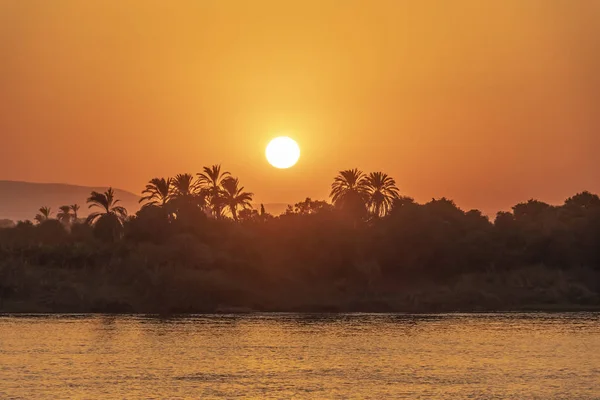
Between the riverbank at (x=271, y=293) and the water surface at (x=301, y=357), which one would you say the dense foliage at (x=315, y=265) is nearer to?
the riverbank at (x=271, y=293)

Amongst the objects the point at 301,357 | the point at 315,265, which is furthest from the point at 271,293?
the point at 301,357

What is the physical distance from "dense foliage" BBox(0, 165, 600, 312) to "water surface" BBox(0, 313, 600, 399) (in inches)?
451

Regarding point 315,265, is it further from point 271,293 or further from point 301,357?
point 301,357

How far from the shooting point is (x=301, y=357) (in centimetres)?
9056

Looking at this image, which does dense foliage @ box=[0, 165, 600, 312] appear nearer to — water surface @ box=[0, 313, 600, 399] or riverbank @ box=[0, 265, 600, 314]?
riverbank @ box=[0, 265, 600, 314]

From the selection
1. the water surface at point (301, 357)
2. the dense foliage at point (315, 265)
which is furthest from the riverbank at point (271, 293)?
the water surface at point (301, 357)

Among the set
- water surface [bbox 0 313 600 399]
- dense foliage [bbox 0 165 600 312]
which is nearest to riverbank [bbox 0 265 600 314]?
dense foliage [bbox 0 165 600 312]

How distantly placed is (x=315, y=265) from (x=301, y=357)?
192 ft

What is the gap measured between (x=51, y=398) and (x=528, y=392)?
30.8m

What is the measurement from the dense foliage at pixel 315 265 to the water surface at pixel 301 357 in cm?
1146

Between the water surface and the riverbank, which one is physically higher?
the riverbank

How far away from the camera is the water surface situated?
69.9 meters

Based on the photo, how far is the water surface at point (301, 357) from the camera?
229 ft

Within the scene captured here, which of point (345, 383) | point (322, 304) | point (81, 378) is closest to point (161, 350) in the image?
point (81, 378)
